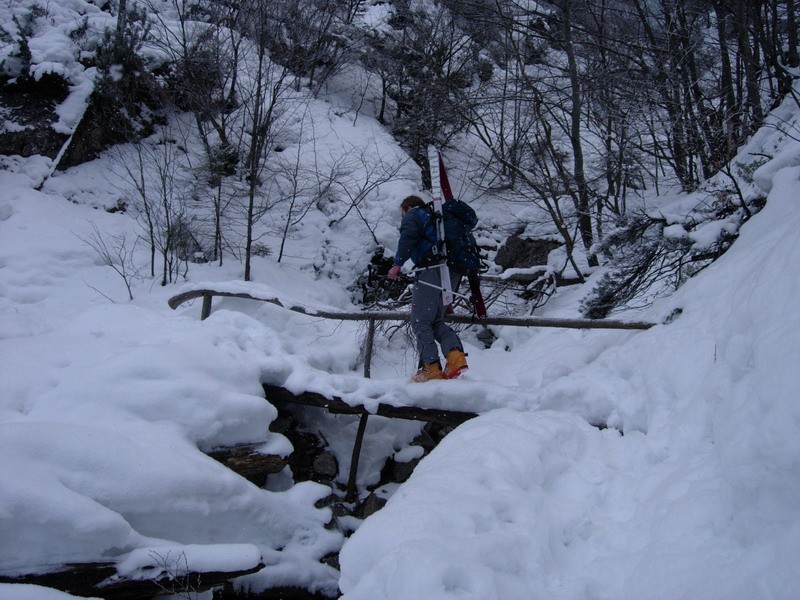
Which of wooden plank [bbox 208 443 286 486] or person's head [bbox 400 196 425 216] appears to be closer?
wooden plank [bbox 208 443 286 486]

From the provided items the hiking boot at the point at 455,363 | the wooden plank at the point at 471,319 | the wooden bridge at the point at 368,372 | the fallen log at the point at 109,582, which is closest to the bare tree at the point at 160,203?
the wooden plank at the point at 471,319

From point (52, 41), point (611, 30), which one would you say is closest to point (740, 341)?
point (611, 30)

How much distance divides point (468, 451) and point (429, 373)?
1.77 meters

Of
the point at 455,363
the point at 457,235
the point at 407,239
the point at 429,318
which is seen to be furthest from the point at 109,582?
the point at 457,235

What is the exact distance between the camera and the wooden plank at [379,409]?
5277mm

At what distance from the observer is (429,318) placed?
543 cm

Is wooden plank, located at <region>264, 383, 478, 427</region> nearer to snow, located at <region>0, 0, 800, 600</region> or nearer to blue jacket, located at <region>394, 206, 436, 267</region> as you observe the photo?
snow, located at <region>0, 0, 800, 600</region>

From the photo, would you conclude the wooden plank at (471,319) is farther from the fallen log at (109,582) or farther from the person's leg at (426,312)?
the fallen log at (109,582)

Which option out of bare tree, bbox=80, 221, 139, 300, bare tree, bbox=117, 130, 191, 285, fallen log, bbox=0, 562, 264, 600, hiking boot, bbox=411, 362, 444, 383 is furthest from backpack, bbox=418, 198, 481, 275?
bare tree, bbox=80, 221, 139, 300

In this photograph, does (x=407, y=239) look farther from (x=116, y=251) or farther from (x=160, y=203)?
(x=160, y=203)

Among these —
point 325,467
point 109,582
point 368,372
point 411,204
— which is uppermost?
point 411,204

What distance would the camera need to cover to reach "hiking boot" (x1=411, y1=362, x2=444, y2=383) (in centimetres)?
536

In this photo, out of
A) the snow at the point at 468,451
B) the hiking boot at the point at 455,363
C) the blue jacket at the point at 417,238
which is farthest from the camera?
the blue jacket at the point at 417,238

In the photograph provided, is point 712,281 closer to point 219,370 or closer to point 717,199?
point 717,199
